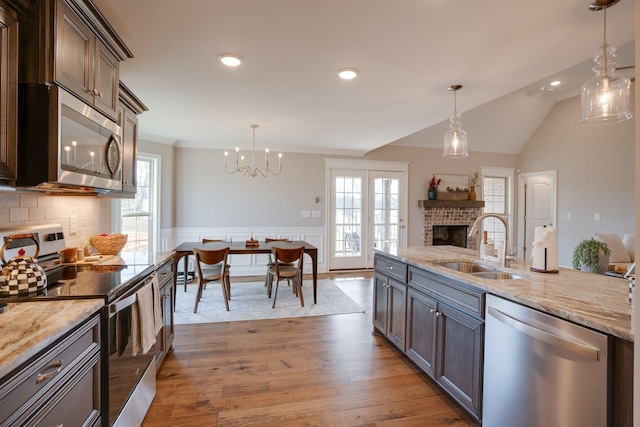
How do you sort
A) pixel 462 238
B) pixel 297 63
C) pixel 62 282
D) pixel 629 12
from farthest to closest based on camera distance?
pixel 462 238 → pixel 297 63 → pixel 629 12 → pixel 62 282

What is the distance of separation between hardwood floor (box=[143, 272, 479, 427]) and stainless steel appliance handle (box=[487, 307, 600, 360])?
792 millimetres

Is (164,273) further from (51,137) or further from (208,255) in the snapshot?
(51,137)

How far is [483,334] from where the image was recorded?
1.71m

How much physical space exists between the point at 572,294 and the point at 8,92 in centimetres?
268

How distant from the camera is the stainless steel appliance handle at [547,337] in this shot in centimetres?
118

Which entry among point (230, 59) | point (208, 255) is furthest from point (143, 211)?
point (230, 59)

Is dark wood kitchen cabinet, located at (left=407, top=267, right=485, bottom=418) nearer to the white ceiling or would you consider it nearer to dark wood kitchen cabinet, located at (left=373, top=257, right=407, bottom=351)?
dark wood kitchen cabinet, located at (left=373, top=257, right=407, bottom=351)

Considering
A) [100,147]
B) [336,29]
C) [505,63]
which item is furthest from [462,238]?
[100,147]

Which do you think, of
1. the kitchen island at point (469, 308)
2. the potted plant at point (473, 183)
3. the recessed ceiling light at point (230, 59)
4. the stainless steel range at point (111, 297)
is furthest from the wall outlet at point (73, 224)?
the potted plant at point (473, 183)

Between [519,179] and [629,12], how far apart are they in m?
6.13

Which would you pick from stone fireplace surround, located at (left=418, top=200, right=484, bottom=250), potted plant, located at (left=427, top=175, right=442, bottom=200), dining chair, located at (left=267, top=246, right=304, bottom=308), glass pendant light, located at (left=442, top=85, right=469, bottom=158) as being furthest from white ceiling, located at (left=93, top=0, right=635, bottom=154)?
stone fireplace surround, located at (left=418, top=200, right=484, bottom=250)

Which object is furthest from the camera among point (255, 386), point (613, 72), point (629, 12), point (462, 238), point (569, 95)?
point (462, 238)

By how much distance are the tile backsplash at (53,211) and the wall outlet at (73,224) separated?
0.02m

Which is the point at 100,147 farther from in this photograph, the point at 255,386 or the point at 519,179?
the point at 519,179
